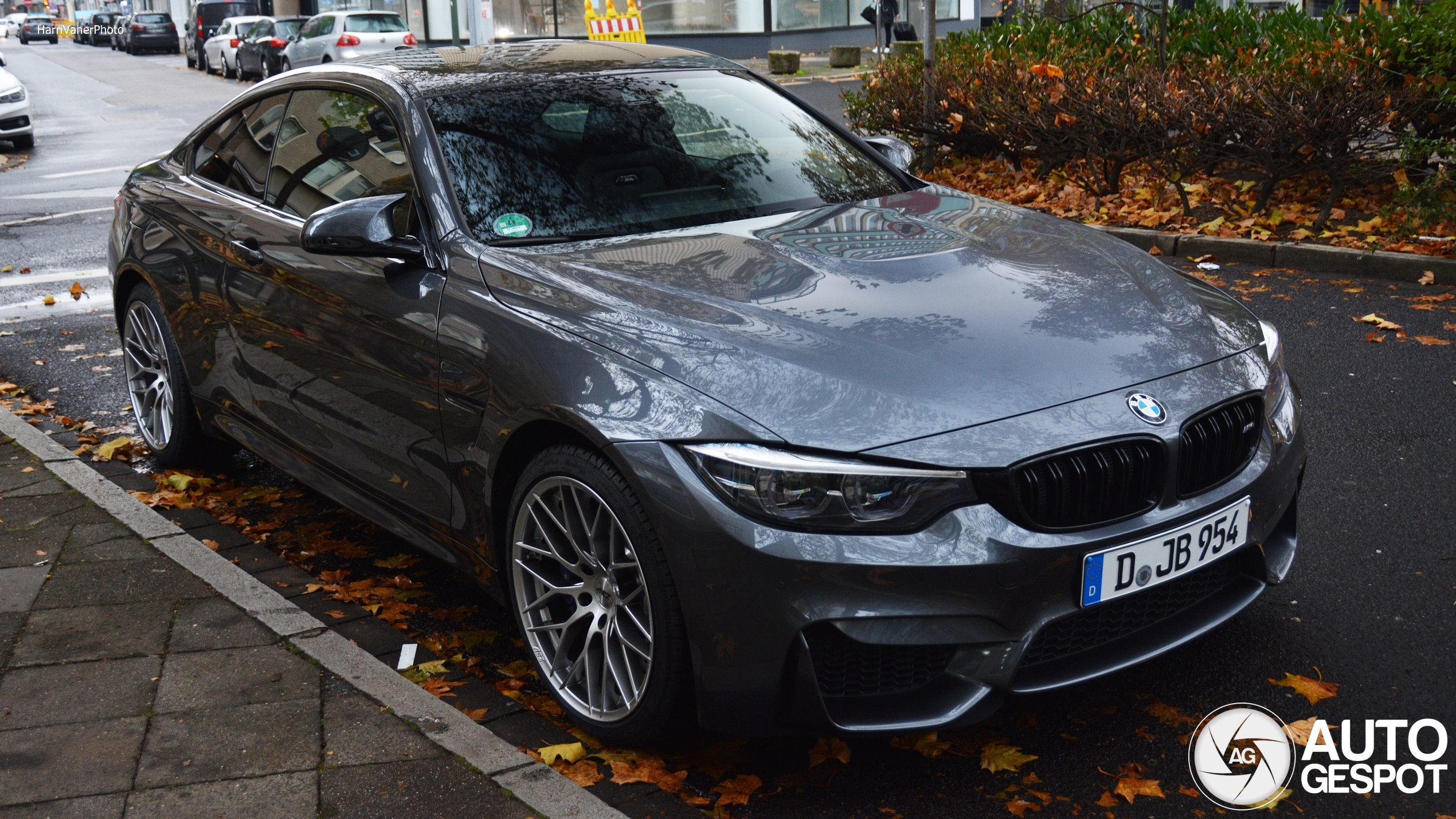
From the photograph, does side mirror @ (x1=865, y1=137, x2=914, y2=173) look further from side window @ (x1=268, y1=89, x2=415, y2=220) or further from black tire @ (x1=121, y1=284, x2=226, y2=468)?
black tire @ (x1=121, y1=284, x2=226, y2=468)

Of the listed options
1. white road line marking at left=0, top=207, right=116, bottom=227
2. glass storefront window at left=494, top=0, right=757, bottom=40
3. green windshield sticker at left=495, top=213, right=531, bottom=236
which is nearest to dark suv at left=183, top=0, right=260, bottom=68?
glass storefront window at left=494, top=0, right=757, bottom=40

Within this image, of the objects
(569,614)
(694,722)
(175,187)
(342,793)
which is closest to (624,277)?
(569,614)

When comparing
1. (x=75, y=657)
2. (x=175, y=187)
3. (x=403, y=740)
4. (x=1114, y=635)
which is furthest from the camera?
(x=175, y=187)

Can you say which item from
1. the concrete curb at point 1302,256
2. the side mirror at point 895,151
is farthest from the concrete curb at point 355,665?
the concrete curb at point 1302,256

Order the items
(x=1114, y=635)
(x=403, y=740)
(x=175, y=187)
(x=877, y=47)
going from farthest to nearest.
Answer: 1. (x=877, y=47)
2. (x=175, y=187)
3. (x=403, y=740)
4. (x=1114, y=635)

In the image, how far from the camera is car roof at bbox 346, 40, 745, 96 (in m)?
4.16

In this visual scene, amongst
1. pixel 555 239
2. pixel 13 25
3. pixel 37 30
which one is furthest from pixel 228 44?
pixel 13 25

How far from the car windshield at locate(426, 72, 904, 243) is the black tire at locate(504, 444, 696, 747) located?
829 mm

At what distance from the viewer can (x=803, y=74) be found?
29750 millimetres

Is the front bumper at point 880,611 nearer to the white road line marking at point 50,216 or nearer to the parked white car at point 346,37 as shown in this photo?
the white road line marking at point 50,216

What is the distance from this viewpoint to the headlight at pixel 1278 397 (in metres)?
3.22

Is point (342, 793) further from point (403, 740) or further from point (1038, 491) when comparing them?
point (1038, 491)

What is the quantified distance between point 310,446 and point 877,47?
30785 millimetres

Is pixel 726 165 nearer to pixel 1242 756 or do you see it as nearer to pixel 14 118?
pixel 1242 756
